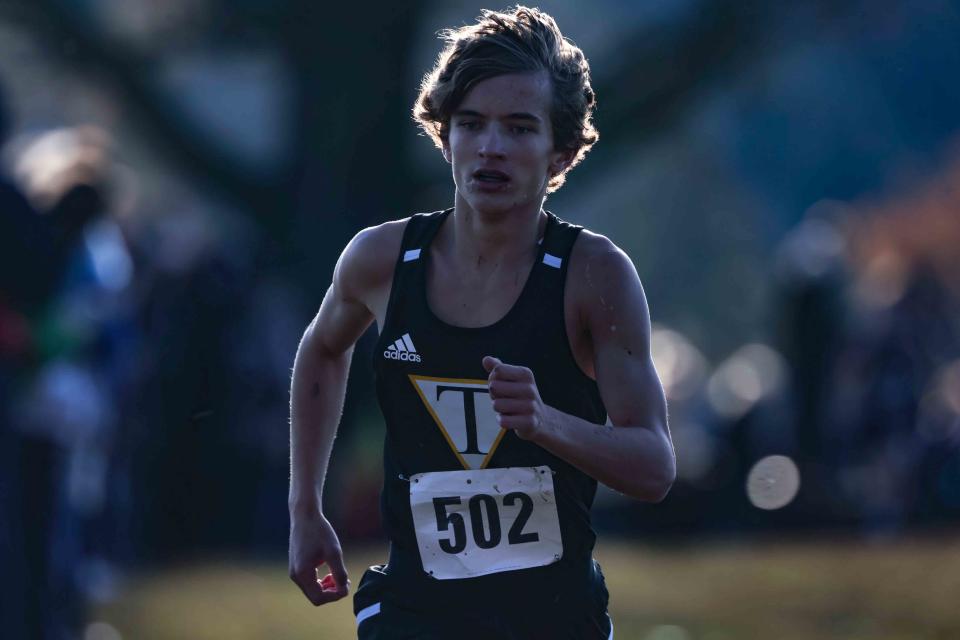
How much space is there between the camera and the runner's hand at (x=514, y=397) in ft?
12.9

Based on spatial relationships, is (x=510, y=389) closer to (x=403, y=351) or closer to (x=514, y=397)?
(x=514, y=397)

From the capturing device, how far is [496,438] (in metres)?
4.47

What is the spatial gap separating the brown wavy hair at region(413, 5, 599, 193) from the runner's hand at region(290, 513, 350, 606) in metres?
1.05

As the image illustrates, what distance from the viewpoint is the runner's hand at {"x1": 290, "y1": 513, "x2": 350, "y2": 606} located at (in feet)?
15.4

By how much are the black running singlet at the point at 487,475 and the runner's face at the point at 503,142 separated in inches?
6.9

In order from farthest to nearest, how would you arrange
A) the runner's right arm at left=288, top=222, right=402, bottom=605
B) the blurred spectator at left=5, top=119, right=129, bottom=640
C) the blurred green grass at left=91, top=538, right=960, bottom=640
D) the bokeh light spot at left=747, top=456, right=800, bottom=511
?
the bokeh light spot at left=747, top=456, right=800, bottom=511, the blurred green grass at left=91, top=538, right=960, bottom=640, the blurred spectator at left=5, top=119, right=129, bottom=640, the runner's right arm at left=288, top=222, right=402, bottom=605

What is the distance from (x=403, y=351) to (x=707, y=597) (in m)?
6.02

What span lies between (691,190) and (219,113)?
6.70 meters

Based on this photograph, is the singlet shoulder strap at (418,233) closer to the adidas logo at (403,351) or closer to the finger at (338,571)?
the adidas logo at (403,351)

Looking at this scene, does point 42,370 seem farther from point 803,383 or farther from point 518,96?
point 803,383

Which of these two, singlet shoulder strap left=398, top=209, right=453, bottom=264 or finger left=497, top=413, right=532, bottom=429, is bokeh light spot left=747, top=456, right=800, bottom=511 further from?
finger left=497, top=413, right=532, bottom=429

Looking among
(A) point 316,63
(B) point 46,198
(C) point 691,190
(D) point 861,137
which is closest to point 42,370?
(B) point 46,198

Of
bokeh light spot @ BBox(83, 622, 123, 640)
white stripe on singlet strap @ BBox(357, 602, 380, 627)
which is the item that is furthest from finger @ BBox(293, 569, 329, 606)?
bokeh light spot @ BBox(83, 622, 123, 640)

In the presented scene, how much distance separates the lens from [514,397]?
394 cm
